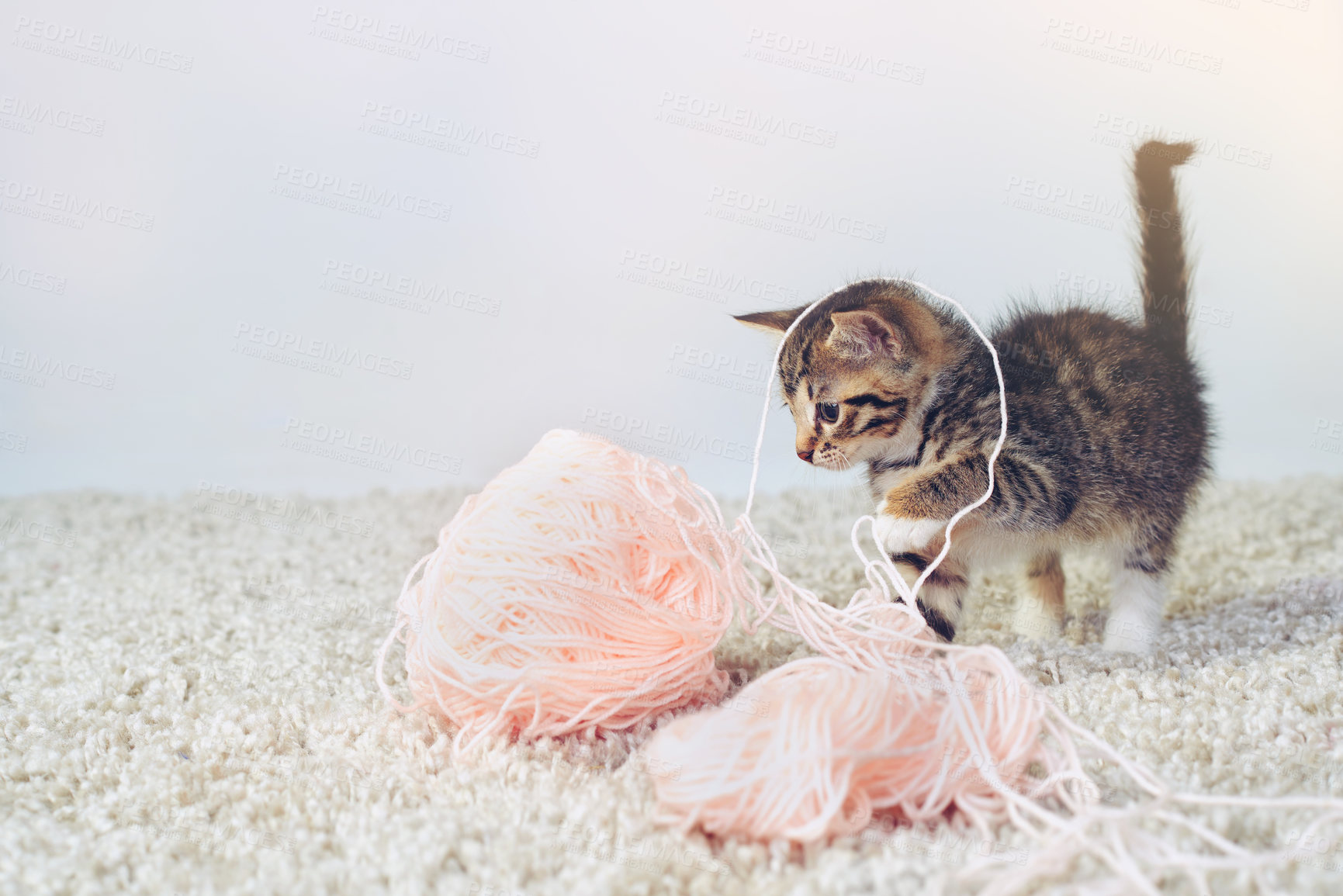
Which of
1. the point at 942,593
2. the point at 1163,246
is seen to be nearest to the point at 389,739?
the point at 942,593

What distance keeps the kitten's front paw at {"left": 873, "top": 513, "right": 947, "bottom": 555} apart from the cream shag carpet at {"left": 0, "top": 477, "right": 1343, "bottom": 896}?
24cm

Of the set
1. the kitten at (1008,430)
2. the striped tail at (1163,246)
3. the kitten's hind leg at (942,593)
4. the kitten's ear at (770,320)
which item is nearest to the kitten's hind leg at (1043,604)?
the kitten at (1008,430)

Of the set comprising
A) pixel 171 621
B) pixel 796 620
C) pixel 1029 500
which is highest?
pixel 1029 500

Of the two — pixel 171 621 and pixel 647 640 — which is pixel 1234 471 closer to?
pixel 647 640

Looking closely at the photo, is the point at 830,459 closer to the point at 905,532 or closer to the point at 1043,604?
the point at 905,532

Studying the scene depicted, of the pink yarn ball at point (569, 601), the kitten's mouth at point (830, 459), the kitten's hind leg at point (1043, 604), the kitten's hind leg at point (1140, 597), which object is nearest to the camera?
the pink yarn ball at point (569, 601)

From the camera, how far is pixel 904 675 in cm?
91

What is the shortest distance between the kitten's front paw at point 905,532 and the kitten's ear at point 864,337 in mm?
213

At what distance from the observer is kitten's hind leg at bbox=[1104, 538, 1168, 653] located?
4.31ft

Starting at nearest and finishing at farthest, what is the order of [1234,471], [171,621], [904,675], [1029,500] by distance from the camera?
[904,675] < [1029,500] < [171,621] < [1234,471]

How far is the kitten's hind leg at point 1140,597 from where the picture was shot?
131 centimetres

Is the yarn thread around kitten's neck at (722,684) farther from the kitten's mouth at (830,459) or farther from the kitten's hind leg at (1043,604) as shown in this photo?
the kitten's hind leg at (1043,604)

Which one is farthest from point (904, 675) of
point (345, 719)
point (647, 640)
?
point (345, 719)

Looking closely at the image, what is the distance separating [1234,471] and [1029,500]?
1745 mm
